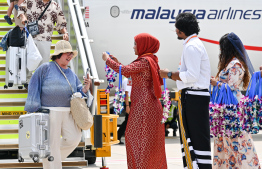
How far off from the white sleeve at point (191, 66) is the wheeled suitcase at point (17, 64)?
11.4ft

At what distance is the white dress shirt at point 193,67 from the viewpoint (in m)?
5.56

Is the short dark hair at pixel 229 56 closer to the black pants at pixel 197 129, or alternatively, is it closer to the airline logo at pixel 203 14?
the black pants at pixel 197 129

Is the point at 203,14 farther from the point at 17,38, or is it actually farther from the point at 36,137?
the point at 36,137

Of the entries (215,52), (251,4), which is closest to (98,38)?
(215,52)

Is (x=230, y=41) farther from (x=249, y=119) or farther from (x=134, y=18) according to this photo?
(x=134, y=18)

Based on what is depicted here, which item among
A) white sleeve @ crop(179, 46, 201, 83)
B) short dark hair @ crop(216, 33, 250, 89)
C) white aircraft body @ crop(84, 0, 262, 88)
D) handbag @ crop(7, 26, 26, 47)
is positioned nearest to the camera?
white sleeve @ crop(179, 46, 201, 83)

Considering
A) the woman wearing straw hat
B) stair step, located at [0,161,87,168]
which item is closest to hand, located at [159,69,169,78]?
the woman wearing straw hat

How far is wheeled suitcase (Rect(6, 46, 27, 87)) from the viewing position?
27.6 feet

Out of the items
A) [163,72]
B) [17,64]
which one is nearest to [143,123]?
[163,72]

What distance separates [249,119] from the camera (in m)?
6.43

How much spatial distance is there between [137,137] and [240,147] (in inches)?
50.8

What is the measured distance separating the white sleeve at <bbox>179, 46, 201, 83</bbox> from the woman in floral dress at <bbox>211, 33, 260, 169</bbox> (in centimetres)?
99

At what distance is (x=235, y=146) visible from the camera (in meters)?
6.52

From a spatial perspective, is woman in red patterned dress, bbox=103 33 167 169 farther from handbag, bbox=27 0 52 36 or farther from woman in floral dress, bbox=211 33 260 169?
handbag, bbox=27 0 52 36
